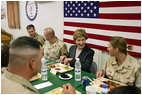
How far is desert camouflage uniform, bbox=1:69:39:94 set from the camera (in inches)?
40.3

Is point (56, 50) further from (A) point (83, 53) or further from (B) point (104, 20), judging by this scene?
(B) point (104, 20)

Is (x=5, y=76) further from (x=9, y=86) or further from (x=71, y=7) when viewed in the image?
(x=71, y=7)

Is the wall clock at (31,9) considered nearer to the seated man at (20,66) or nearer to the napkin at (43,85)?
the napkin at (43,85)

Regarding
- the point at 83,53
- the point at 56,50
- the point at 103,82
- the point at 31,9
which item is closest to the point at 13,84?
the point at 103,82

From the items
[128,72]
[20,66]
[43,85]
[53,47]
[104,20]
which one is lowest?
[43,85]

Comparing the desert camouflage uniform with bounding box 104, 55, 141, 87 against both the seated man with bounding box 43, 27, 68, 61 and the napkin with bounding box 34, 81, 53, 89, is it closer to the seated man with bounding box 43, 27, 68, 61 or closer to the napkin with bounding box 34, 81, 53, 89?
the napkin with bounding box 34, 81, 53, 89

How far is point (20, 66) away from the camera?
1.06m

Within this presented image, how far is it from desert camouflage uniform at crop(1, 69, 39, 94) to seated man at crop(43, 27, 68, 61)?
1.99 meters

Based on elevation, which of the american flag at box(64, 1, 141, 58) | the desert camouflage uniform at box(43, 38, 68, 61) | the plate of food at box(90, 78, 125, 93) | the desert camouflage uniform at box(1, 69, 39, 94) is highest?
the american flag at box(64, 1, 141, 58)

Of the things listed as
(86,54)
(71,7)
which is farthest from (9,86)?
(71,7)

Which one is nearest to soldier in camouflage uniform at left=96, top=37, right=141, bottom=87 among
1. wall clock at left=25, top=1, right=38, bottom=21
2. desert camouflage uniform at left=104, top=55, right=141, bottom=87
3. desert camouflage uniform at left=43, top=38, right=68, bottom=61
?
desert camouflage uniform at left=104, top=55, right=141, bottom=87

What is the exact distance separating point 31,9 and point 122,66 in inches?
163

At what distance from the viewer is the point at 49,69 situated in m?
2.26

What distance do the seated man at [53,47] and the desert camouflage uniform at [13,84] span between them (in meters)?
1.99
